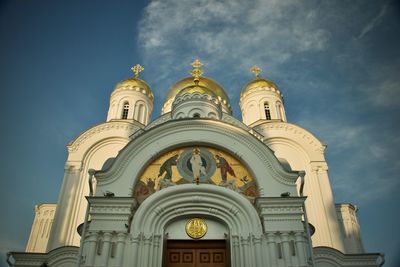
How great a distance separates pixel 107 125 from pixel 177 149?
9.53 meters

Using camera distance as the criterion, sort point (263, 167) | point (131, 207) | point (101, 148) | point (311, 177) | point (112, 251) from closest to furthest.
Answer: point (112, 251)
point (131, 207)
point (263, 167)
point (311, 177)
point (101, 148)

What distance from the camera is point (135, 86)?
77.7 feet

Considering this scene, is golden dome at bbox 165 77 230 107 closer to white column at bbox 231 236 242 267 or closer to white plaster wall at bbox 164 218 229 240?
white plaster wall at bbox 164 218 229 240

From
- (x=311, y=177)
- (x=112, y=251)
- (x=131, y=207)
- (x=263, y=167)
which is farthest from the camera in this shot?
(x=311, y=177)

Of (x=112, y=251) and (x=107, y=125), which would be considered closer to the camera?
(x=112, y=251)

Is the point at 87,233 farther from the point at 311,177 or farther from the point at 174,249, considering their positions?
the point at 311,177

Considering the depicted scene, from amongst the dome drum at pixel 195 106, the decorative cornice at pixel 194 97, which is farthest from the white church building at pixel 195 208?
the decorative cornice at pixel 194 97

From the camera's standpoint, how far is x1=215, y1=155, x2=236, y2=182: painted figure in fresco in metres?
11.2

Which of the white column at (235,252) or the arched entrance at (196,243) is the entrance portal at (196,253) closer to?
the arched entrance at (196,243)

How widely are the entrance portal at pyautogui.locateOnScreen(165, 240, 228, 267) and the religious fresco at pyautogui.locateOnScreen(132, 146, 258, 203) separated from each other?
1.69m

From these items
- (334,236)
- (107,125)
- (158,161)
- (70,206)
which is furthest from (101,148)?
(334,236)

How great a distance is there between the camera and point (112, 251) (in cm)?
959

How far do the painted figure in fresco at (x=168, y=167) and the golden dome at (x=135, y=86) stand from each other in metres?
13.0

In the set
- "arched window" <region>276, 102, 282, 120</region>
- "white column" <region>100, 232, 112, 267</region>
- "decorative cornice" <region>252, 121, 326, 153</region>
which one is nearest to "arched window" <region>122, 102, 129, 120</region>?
"decorative cornice" <region>252, 121, 326, 153</region>
